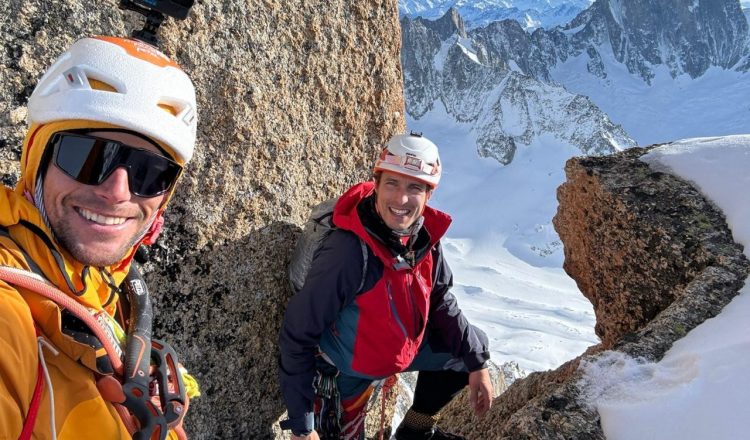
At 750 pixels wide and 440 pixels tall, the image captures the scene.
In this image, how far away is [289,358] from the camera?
10.7 ft

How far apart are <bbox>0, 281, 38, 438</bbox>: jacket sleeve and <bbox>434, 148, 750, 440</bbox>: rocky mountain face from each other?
2.11m

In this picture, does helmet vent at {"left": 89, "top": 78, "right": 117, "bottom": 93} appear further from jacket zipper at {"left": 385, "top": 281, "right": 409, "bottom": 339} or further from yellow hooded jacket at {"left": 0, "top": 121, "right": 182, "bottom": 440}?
jacket zipper at {"left": 385, "top": 281, "right": 409, "bottom": 339}

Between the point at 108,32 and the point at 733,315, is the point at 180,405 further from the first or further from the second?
the point at 733,315

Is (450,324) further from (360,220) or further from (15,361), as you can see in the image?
(15,361)

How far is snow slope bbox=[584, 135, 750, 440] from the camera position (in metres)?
2.37

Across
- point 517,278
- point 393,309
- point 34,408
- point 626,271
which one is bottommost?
point 34,408

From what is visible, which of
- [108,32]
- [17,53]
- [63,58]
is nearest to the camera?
[63,58]

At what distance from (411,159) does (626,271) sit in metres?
2.28

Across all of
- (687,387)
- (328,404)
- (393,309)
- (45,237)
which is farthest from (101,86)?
(687,387)

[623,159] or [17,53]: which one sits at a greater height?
[623,159]

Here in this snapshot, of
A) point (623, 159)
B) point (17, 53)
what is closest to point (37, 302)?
point (17, 53)

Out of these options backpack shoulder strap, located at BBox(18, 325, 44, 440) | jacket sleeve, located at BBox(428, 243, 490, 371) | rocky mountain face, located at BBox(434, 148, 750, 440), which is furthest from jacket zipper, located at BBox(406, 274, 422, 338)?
backpack shoulder strap, located at BBox(18, 325, 44, 440)

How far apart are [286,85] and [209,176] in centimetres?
100

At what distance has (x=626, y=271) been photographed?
4.48m
